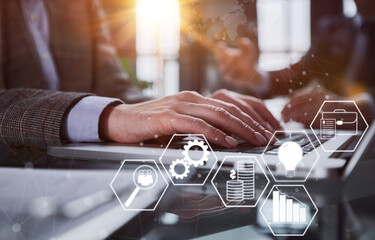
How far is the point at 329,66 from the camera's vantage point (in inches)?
17.5

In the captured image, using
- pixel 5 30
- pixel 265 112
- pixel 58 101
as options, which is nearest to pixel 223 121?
pixel 265 112

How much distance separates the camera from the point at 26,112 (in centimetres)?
42

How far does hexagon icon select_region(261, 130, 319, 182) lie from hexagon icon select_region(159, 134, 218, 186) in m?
0.06

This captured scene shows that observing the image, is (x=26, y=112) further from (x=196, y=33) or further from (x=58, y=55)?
(x=58, y=55)

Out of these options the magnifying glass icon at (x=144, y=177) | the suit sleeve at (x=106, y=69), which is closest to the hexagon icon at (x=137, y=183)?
the magnifying glass icon at (x=144, y=177)

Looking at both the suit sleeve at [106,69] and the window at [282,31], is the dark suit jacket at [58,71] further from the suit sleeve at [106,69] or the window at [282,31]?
the window at [282,31]

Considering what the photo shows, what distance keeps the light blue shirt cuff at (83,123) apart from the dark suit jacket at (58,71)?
1 cm

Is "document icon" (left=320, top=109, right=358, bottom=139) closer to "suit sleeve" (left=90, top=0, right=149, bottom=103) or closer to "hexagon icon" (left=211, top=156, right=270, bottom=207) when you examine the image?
"hexagon icon" (left=211, top=156, right=270, bottom=207)

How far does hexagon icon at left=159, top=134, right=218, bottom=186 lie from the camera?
14.4 inches

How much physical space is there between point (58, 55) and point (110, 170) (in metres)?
0.47

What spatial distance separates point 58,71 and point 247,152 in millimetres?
514

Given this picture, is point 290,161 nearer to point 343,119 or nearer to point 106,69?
point 343,119

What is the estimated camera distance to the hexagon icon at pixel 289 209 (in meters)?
0.38

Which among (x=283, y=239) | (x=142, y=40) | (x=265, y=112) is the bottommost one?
(x=283, y=239)
